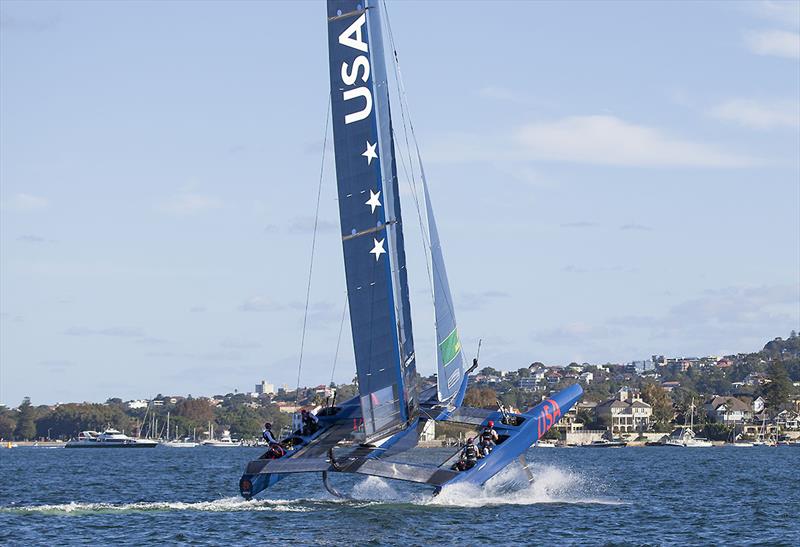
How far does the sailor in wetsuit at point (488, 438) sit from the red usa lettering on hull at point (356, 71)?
9.37m

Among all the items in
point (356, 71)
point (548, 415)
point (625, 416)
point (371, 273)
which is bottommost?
point (548, 415)

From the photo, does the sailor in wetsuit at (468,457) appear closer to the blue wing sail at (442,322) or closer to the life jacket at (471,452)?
the life jacket at (471,452)

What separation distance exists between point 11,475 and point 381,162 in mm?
43991

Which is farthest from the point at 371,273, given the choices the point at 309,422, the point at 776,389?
the point at 776,389

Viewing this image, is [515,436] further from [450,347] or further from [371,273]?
[371,273]

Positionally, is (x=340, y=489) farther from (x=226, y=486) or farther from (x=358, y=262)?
(x=358, y=262)

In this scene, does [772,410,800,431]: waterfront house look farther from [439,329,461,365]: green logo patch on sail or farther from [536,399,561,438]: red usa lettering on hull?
[439,329,461,365]: green logo patch on sail

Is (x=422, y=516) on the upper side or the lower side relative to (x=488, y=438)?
lower

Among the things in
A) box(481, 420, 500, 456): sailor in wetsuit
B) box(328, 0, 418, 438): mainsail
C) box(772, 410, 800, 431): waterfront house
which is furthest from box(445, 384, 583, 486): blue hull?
box(772, 410, 800, 431): waterfront house

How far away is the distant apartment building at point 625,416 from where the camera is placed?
635 feet

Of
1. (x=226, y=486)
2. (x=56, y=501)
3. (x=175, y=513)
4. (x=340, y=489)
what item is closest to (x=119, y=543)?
(x=175, y=513)

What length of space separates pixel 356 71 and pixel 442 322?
8.01 meters

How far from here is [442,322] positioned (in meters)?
42.2

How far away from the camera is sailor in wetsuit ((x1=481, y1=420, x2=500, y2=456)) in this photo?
39.7 meters
